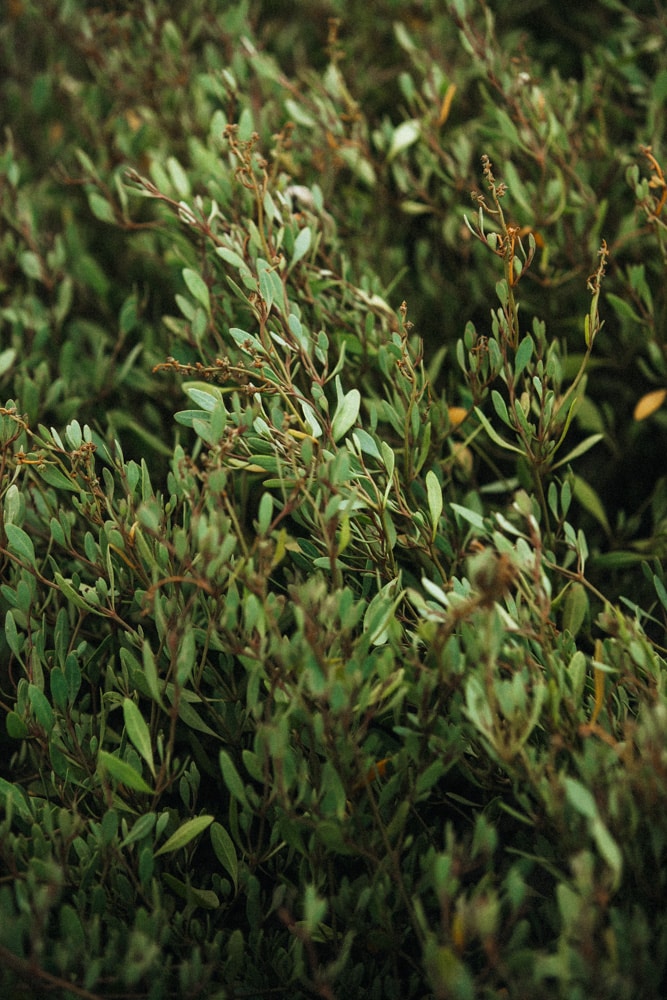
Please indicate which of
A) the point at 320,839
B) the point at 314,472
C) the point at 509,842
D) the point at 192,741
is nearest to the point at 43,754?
the point at 192,741

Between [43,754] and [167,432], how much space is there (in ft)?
2.20

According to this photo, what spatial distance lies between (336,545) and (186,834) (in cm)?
41

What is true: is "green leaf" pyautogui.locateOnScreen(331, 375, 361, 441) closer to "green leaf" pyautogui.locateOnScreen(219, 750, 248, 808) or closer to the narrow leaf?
the narrow leaf

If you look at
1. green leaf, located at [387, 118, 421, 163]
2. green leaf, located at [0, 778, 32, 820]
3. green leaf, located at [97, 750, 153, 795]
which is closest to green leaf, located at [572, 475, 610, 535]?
green leaf, located at [387, 118, 421, 163]

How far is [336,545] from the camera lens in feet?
3.55

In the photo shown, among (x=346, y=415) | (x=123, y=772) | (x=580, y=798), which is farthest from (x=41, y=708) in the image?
(x=580, y=798)

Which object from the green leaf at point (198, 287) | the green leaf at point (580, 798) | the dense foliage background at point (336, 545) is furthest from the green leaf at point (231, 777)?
the green leaf at point (198, 287)

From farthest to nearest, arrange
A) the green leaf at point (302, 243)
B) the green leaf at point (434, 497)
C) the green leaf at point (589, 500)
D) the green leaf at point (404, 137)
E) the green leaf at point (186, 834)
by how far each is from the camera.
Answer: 1. the green leaf at point (404, 137)
2. the green leaf at point (589, 500)
3. the green leaf at point (302, 243)
4. the green leaf at point (434, 497)
5. the green leaf at point (186, 834)

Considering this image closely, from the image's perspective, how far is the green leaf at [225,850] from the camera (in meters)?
1.09

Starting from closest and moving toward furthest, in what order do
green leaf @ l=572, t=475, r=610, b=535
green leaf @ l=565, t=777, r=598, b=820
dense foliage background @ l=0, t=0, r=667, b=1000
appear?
green leaf @ l=565, t=777, r=598, b=820
dense foliage background @ l=0, t=0, r=667, b=1000
green leaf @ l=572, t=475, r=610, b=535

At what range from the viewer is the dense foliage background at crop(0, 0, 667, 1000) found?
38.0 inches

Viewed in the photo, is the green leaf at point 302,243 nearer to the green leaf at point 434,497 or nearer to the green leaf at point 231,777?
the green leaf at point 434,497

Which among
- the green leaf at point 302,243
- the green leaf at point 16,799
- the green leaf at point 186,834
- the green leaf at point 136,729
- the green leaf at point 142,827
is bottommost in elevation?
the green leaf at point 186,834

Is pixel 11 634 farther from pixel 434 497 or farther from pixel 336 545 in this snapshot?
pixel 434 497
